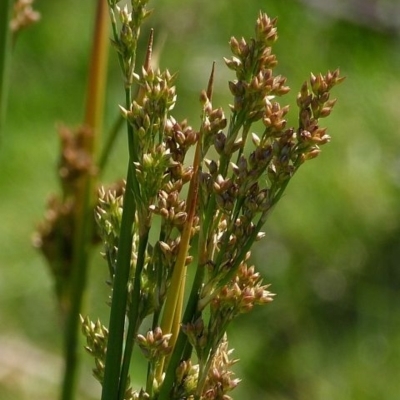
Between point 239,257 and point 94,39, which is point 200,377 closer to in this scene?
point 239,257

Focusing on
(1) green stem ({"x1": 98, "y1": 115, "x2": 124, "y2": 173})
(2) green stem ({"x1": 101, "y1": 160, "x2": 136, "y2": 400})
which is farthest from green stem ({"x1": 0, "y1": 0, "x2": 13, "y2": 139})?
(2) green stem ({"x1": 101, "y1": 160, "x2": 136, "y2": 400})

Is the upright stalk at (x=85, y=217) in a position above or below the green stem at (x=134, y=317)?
above

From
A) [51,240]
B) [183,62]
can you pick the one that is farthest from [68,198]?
[183,62]

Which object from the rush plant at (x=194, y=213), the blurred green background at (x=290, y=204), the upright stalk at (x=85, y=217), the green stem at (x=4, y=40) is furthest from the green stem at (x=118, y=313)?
the blurred green background at (x=290, y=204)

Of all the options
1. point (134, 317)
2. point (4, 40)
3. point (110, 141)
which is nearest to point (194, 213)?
point (134, 317)

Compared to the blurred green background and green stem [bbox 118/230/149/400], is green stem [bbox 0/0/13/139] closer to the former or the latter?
green stem [bbox 118/230/149/400]

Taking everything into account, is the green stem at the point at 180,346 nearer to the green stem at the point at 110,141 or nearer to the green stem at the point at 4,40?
the green stem at the point at 4,40

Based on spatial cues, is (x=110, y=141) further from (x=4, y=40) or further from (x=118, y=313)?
(x=118, y=313)
